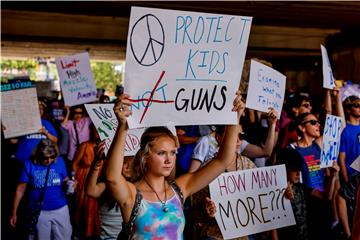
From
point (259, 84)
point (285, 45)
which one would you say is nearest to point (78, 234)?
point (259, 84)

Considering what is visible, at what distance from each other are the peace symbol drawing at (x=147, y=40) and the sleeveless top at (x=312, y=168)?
8.77ft

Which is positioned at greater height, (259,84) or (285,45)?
(285,45)

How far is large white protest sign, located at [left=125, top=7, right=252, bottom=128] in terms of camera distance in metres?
3.24

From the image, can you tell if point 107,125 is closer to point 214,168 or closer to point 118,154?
point 214,168

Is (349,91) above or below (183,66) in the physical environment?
above

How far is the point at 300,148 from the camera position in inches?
224

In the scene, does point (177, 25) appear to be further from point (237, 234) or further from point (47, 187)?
point (47, 187)

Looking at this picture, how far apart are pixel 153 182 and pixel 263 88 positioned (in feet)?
7.36

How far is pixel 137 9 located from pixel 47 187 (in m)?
3.17

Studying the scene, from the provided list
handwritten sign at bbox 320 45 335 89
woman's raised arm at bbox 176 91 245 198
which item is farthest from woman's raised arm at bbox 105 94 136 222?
handwritten sign at bbox 320 45 335 89

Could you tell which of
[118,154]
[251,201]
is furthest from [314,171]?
[118,154]

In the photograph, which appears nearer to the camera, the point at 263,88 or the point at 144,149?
the point at 144,149

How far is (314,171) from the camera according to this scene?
5.60 meters

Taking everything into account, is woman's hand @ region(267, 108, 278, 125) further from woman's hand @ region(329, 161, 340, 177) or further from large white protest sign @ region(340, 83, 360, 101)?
large white protest sign @ region(340, 83, 360, 101)
